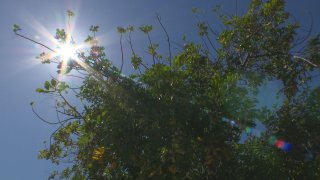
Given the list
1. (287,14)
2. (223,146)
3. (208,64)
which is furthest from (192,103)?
(287,14)

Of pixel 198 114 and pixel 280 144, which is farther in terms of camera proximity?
pixel 280 144

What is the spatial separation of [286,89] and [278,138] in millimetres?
1387

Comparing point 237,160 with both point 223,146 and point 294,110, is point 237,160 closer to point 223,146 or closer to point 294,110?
point 223,146

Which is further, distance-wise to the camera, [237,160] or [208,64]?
[208,64]

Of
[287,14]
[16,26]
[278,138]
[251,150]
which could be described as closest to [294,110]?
[278,138]

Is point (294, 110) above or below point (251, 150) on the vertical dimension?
above

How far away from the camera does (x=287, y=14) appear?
10711 mm

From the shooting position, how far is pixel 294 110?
10797mm

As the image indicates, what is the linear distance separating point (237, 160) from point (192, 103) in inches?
82.8

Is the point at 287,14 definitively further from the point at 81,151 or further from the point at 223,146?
the point at 81,151

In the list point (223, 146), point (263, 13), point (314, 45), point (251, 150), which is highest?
point (263, 13)

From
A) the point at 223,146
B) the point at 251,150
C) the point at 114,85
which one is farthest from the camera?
the point at 251,150

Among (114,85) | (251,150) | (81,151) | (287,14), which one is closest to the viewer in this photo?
(114,85)

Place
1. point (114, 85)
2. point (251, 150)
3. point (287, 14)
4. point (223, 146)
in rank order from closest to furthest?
point (223, 146)
point (114, 85)
point (251, 150)
point (287, 14)
